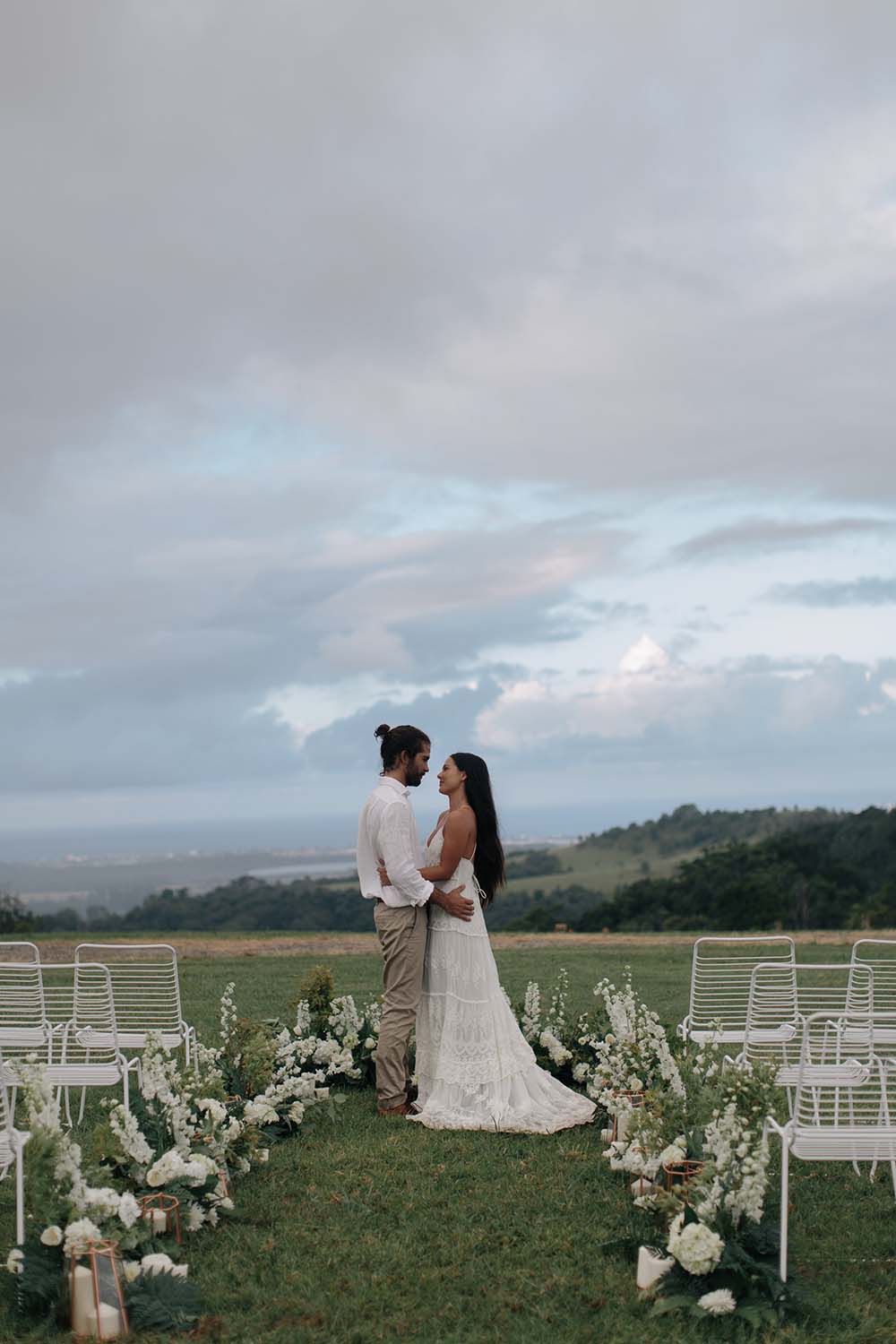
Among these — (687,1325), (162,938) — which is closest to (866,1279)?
(687,1325)

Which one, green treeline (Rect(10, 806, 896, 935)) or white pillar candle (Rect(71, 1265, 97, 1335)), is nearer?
white pillar candle (Rect(71, 1265, 97, 1335))

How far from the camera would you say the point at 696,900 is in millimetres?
40594

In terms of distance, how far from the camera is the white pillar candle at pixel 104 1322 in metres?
5.10

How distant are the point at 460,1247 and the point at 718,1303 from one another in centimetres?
132

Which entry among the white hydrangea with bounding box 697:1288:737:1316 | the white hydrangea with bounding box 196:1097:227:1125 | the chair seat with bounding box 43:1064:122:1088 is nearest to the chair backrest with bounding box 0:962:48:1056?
A: the chair seat with bounding box 43:1064:122:1088

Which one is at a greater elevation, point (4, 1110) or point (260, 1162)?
point (4, 1110)

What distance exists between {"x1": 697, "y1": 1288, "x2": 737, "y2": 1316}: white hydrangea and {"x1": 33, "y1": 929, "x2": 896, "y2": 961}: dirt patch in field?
15549 millimetres

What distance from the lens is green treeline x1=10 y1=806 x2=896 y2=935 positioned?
38094mm

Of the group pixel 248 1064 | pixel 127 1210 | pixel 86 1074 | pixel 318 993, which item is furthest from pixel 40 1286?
pixel 318 993

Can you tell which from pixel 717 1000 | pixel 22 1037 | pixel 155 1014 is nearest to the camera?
pixel 22 1037

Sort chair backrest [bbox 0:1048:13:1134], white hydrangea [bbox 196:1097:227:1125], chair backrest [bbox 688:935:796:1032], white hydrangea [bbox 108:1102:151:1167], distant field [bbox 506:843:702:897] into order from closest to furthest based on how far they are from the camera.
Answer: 1. chair backrest [bbox 0:1048:13:1134]
2. white hydrangea [bbox 108:1102:151:1167]
3. white hydrangea [bbox 196:1097:227:1125]
4. chair backrest [bbox 688:935:796:1032]
5. distant field [bbox 506:843:702:897]

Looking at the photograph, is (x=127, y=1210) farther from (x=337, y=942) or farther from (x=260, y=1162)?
(x=337, y=942)

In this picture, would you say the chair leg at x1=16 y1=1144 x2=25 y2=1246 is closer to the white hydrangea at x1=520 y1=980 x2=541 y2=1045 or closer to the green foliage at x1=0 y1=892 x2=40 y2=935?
the white hydrangea at x1=520 y1=980 x2=541 y2=1045

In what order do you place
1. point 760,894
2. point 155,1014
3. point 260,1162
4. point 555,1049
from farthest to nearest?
point 760,894 → point 555,1049 → point 155,1014 → point 260,1162
